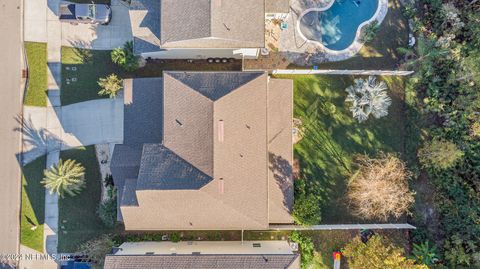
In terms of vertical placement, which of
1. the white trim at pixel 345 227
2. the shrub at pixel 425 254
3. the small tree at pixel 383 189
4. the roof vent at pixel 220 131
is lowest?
the shrub at pixel 425 254

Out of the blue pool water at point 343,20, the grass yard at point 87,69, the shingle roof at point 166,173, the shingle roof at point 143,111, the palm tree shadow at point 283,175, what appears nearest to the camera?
the shingle roof at point 166,173

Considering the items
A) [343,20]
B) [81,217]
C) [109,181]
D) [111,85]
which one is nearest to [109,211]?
[109,181]

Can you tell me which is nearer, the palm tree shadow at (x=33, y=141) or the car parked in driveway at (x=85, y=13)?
the car parked in driveway at (x=85, y=13)

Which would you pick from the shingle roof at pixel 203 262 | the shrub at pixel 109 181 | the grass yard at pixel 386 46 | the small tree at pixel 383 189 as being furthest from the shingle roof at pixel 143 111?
the small tree at pixel 383 189

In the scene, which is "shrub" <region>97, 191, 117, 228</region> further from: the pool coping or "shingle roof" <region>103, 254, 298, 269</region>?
the pool coping

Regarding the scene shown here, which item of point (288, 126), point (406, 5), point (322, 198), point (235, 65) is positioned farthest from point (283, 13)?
point (322, 198)

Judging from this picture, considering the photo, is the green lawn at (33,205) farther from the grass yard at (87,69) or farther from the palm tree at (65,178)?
the grass yard at (87,69)

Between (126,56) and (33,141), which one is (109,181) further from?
(126,56)
